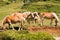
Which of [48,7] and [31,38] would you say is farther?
Answer: [48,7]

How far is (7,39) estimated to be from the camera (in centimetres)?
1346

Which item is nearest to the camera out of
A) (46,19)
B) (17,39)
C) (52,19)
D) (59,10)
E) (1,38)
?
(17,39)

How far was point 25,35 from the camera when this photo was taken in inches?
518

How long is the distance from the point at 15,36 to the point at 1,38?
4.06 ft

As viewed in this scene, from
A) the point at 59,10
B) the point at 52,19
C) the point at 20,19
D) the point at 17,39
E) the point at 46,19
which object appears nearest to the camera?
the point at 17,39

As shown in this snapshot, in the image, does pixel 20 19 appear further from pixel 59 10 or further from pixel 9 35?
pixel 59 10

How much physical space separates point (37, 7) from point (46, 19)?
55.9 ft

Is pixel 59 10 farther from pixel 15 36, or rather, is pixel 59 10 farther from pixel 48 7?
pixel 15 36

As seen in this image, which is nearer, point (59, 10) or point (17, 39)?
point (17, 39)

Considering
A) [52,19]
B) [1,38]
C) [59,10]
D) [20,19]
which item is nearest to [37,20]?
[52,19]

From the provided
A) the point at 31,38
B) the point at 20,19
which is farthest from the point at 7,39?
the point at 20,19

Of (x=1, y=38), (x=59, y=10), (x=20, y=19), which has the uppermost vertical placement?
(x=1, y=38)

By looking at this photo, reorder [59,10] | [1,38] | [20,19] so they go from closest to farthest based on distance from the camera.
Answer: [1,38], [20,19], [59,10]

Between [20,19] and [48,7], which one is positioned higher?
[20,19]
